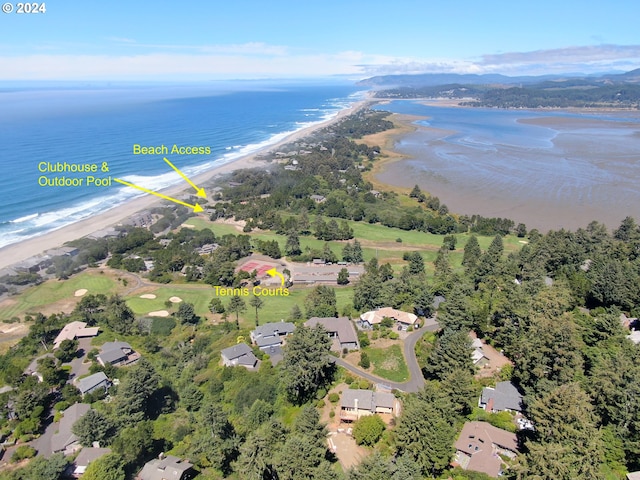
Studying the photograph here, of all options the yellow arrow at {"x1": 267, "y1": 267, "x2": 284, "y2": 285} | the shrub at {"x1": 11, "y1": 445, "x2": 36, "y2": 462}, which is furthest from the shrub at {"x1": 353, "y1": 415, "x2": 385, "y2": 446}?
the yellow arrow at {"x1": 267, "y1": 267, "x2": 284, "y2": 285}

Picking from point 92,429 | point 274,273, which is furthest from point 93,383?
point 274,273

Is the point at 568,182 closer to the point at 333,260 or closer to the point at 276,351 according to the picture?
the point at 333,260


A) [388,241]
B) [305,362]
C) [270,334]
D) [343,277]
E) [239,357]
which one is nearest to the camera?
[305,362]

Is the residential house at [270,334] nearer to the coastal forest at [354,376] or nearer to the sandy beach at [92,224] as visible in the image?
the coastal forest at [354,376]

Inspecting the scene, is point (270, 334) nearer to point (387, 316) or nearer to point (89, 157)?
point (387, 316)

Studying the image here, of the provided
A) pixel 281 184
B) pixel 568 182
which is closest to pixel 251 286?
pixel 281 184

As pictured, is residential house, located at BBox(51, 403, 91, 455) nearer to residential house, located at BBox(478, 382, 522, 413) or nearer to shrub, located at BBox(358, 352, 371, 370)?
shrub, located at BBox(358, 352, 371, 370)
